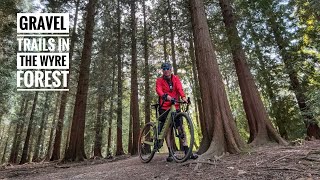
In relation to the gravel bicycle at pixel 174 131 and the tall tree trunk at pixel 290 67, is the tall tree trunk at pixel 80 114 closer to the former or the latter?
the gravel bicycle at pixel 174 131

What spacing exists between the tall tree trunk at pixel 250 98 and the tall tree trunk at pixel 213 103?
6.68ft

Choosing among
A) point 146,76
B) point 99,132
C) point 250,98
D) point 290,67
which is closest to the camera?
point 250,98

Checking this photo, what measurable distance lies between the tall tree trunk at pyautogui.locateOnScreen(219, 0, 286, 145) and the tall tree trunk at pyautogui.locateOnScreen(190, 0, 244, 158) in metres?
2.04

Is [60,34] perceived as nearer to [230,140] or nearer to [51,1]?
[51,1]

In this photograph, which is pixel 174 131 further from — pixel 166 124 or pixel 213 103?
pixel 213 103

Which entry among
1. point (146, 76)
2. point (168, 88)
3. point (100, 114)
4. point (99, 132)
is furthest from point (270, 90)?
point (99, 132)

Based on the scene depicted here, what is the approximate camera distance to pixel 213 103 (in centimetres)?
612

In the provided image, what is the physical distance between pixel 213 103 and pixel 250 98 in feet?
11.1

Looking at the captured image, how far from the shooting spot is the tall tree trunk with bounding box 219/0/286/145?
7.71 metres

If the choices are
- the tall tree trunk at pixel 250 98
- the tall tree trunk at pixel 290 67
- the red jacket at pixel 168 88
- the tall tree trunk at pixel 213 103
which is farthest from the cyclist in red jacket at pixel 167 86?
the tall tree trunk at pixel 290 67

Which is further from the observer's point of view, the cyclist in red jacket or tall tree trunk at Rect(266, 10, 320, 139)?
tall tree trunk at Rect(266, 10, 320, 139)

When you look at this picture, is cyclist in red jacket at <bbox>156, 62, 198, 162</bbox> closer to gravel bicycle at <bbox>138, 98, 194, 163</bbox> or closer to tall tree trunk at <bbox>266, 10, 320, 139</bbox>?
gravel bicycle at <bbox>138, 98, 194, 163</bbox>

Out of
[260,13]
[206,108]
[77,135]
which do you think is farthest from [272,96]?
[77,135]

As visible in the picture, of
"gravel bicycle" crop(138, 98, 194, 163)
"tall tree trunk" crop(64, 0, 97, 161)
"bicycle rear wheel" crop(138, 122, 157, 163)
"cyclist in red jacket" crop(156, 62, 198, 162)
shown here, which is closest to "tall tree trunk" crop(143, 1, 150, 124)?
"tall tree trunk" crop(64, 0, 97, 161)
